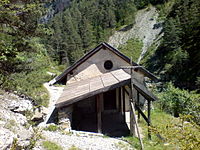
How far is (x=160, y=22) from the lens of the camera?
65438mm

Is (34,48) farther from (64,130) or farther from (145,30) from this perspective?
(145,30)

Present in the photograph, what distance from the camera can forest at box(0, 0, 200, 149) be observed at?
793 centimetres

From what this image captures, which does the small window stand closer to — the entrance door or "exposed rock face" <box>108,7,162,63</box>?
the entrance door

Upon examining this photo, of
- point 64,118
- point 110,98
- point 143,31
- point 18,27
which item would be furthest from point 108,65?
point 143,31

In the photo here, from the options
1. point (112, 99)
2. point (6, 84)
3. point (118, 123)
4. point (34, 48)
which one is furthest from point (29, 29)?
point (112, 99)

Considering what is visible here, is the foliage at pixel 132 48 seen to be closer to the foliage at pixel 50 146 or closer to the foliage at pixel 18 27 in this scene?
the foliage at pixel 18 27

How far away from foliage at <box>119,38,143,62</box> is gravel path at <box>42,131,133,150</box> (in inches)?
1969

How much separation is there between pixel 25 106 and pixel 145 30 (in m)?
64.3

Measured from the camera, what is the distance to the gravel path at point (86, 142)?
7353mm

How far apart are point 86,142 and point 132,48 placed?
5579cm

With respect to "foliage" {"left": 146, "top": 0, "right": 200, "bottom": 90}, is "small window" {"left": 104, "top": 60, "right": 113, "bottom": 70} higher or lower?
lower

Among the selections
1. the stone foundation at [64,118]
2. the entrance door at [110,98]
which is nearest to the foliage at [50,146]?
the stone foundation at [64,118]

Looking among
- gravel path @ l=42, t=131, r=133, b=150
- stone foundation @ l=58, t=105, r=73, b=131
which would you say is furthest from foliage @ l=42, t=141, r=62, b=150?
stone foundation @ l=58, t=105, r=73, b=131

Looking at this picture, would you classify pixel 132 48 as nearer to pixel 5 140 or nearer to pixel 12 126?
pixel 12 126
